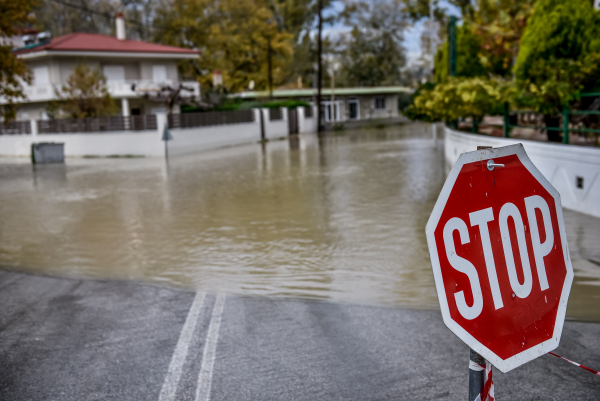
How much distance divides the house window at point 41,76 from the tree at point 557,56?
36.2 meters

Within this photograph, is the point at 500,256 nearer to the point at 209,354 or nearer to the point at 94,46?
the point at 209,354

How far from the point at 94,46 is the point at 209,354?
4101 cm

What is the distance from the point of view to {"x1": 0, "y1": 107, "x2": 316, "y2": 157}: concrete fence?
28.5 metres

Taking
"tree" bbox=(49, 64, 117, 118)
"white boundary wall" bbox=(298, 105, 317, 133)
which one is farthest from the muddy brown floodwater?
"white boundary wall" bbox=(298, 105, 317, 133)

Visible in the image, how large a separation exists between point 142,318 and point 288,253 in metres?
2.87

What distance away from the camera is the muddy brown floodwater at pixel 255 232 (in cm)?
691

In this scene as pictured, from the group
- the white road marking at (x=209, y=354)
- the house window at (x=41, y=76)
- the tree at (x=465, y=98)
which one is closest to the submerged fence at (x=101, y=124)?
the house window at (x=41, y=76)

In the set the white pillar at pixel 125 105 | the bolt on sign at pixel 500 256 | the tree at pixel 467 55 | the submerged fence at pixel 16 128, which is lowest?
the bolt on sign at pixel 500 256

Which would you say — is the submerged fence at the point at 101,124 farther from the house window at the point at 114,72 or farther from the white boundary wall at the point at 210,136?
the house window at the point at 114,72

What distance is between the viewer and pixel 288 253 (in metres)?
8.30

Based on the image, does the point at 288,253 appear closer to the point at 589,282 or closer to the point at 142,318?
the point at 142,318

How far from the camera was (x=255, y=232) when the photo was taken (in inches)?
385

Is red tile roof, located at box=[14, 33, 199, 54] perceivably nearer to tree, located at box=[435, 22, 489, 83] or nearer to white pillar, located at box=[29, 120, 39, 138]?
white pillar, located at box=[29, 120, 39, 138]

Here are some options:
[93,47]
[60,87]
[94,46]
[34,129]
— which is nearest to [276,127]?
[93,47]
